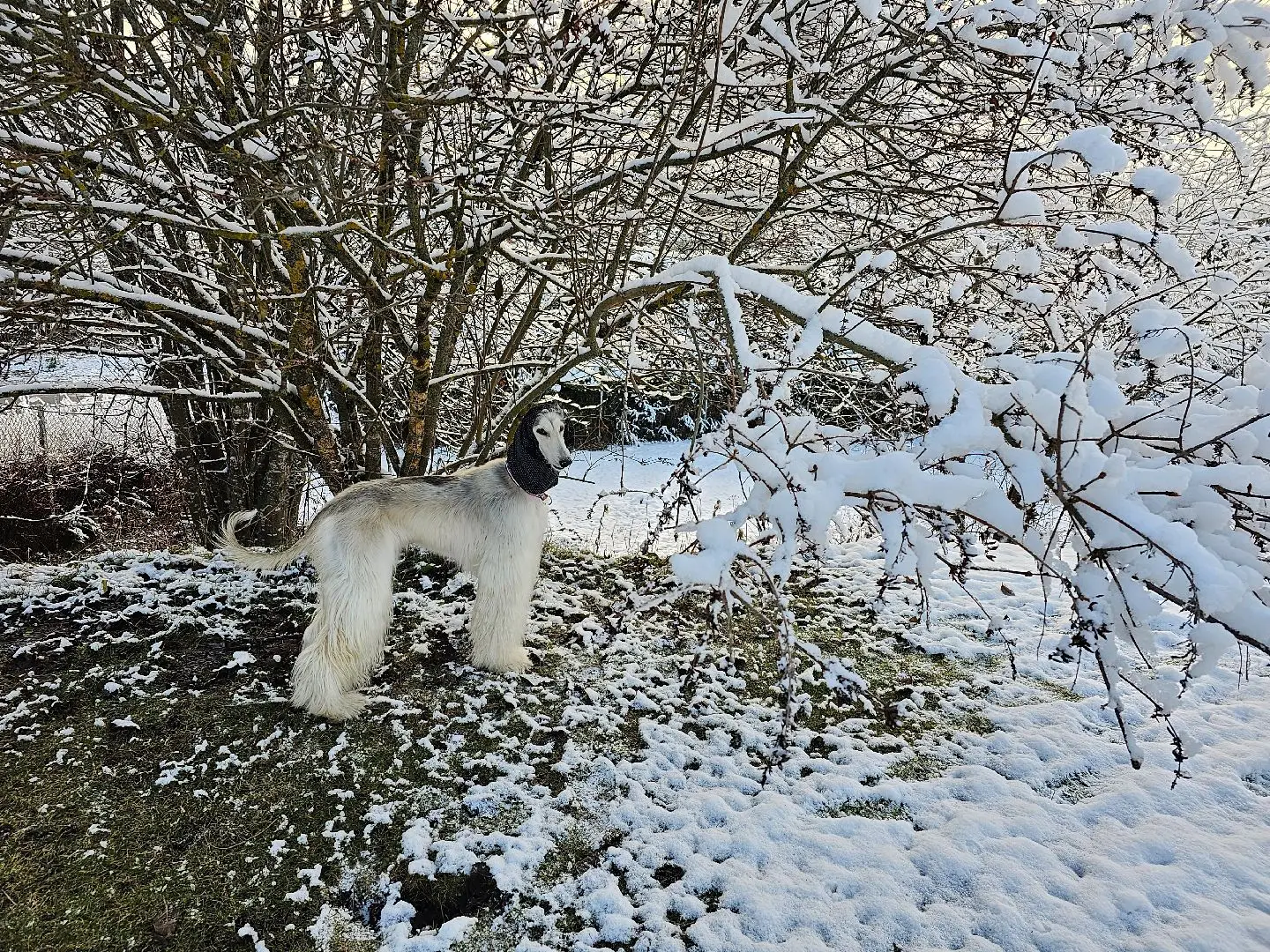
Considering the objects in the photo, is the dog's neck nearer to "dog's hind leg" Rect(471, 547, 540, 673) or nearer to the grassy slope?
"dog's hind leg" Rect(471, 547, 540, 673)

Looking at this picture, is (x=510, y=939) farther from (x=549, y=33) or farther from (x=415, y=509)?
(x=549, y=33)

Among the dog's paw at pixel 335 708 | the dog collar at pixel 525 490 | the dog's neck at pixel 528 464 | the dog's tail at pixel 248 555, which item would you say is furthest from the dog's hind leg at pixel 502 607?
the dog's tail at pixel 248 555

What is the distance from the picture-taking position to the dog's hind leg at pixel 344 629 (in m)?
3.32

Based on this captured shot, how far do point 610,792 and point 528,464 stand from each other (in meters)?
1.67

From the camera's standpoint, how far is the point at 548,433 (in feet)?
11.7

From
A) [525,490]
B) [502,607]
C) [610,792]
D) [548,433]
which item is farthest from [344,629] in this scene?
[610,792]

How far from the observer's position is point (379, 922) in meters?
2.38

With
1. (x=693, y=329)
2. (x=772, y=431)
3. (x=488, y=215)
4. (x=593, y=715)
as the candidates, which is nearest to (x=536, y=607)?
(x=593, y=715)

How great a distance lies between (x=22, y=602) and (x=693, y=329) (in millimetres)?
4379

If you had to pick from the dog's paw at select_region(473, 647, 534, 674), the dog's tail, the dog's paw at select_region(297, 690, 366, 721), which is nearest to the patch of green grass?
the dog's paw at select_region(473, 647, 534, 674)

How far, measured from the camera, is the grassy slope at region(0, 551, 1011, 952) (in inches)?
95.7

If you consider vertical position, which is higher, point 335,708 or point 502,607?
point 502,607

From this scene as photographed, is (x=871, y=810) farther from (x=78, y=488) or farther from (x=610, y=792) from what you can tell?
(x=78, y=488)

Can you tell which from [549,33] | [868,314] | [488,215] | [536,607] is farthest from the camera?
[536,607]
